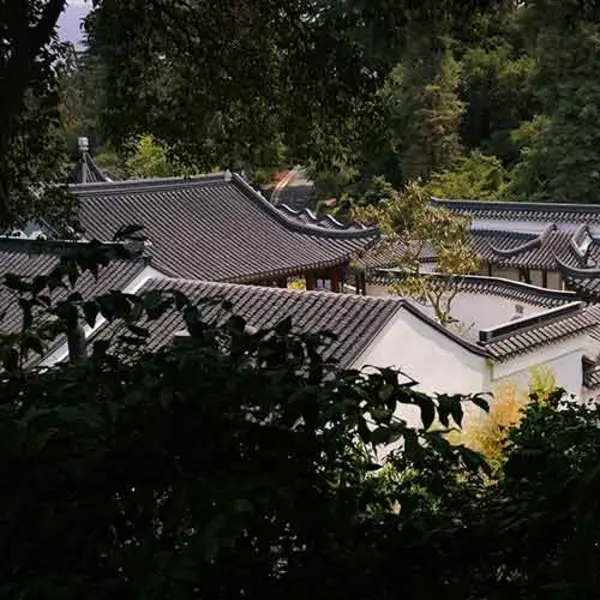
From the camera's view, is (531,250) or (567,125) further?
(567,125)

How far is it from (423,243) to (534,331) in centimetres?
522

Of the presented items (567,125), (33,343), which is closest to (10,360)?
(33,343)

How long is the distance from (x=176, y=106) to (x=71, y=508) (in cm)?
221

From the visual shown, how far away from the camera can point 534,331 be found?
11.3m

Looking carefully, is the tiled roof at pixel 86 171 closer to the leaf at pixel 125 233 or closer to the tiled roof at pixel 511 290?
the tiled roof at pixel 511 290

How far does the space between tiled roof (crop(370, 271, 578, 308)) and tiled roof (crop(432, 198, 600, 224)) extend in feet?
15.6

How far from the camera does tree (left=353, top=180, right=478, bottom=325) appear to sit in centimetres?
1525

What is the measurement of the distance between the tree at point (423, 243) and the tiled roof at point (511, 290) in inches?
7.9

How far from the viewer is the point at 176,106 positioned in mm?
3314

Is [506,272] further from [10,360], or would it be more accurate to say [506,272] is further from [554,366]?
[10,360]

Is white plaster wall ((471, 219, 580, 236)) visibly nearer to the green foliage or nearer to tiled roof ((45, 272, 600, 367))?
the green foliage

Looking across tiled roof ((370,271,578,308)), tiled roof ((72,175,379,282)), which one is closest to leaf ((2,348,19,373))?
tiled roof ((72,175,379,282))

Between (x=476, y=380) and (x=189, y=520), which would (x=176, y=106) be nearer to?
(x=189, y=520)

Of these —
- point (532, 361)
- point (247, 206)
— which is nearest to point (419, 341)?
point (532, 361)
